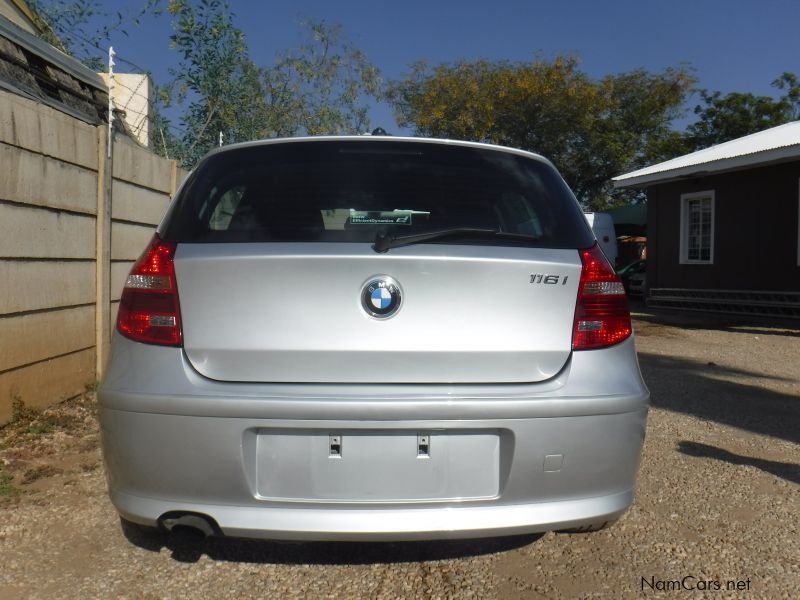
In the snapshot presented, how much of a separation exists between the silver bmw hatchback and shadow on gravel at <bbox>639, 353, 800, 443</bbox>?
122 inches

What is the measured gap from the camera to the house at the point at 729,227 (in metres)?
12.4

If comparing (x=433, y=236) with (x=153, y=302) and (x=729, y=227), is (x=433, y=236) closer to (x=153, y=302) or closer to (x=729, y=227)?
(x=153, y=302)

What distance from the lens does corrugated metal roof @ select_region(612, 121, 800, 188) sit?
38.3 ft

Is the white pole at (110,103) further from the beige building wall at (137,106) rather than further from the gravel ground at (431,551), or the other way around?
the gravel ground at (431,551)

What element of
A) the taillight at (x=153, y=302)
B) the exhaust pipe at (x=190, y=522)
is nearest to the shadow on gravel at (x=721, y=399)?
the exhaust pipe at (x=190, y=522)

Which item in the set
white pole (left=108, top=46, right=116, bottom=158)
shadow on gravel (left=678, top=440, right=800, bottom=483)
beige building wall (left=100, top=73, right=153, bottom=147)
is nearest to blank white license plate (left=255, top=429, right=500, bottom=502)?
shadow on gravel (left=678, top=440, right=800, bottom=483)

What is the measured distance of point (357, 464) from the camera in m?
2.13

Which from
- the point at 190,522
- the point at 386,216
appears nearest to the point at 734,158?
the point at 386,216

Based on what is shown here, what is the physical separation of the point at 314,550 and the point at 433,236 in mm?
1395

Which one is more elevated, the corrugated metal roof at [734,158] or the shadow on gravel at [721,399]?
the corrugated metal roof at [734,158]

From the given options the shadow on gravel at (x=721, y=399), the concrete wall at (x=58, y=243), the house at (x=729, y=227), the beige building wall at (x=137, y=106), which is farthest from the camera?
the house at (x=729, y=227)

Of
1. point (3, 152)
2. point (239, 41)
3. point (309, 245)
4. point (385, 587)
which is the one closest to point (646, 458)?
point (385, 587)

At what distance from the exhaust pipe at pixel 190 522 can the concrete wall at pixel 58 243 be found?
247 centimetres

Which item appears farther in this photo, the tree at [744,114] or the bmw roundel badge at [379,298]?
the tree at [744,114]
